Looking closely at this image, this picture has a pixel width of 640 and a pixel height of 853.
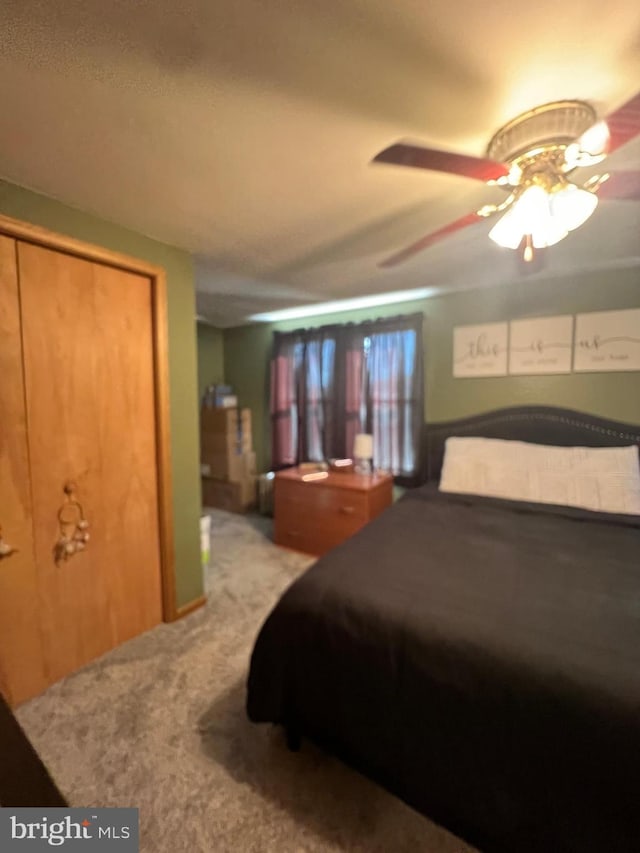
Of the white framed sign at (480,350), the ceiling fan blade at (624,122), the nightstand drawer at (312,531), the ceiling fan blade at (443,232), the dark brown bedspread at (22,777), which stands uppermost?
the ceiling fan blade at (624,122)

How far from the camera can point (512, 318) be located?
2.70m

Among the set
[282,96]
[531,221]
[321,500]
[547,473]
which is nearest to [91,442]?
[282,96]

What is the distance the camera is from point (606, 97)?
1.01 metres

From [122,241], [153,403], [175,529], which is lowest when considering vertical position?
[175,529]

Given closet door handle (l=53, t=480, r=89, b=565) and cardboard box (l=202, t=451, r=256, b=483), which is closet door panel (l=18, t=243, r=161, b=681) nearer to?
closet door handle (l=53, t=480, r=89, b=565)

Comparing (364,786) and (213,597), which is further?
(213,597)

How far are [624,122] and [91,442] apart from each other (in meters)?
2.12

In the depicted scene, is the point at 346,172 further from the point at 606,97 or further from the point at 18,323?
the point at 18,323

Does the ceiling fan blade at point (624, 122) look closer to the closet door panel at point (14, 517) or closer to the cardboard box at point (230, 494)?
the closet door panel at point (14, 517)

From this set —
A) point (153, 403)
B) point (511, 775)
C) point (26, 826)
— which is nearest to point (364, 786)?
point (511, 775)

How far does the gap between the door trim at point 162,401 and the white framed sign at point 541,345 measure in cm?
233

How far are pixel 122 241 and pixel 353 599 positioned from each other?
74.0 inches

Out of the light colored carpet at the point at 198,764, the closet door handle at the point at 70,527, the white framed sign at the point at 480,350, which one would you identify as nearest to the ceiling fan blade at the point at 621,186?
the white framed sign at the point at 480,350

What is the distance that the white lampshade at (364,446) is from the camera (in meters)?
3.05
